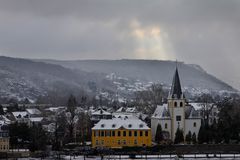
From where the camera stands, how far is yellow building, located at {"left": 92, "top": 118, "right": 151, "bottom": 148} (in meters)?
76.1

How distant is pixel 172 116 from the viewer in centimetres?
7956

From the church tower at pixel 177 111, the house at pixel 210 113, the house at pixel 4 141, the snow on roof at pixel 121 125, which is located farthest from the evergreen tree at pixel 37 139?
the house at pixel 210 113

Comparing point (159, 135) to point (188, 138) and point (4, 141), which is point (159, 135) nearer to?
point (188, 138)

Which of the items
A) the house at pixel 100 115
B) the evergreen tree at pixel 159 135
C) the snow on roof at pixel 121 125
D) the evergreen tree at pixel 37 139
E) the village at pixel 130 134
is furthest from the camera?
the house at pixel 100 115

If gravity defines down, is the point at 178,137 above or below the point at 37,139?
above

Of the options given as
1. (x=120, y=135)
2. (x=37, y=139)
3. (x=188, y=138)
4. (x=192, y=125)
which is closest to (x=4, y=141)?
(x=37, y=139)

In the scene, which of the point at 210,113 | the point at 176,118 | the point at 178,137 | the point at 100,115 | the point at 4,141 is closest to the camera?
the point at 4,141

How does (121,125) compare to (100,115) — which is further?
(100,115)

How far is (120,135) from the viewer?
76.2 meters

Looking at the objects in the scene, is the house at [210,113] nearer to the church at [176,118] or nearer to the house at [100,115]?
the church at [176,118]

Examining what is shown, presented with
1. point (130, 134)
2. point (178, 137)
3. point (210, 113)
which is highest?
point (210, 113)

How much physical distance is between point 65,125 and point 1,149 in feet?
50.1

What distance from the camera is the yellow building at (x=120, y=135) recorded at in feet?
250

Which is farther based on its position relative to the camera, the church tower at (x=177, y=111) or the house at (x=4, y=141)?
the church tower at (x=177, y=111)
